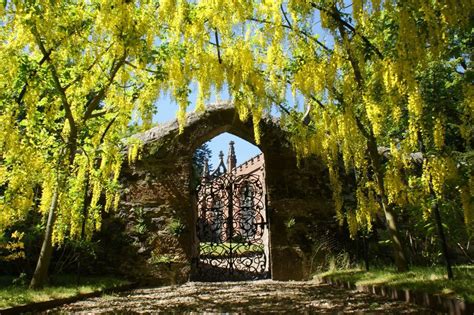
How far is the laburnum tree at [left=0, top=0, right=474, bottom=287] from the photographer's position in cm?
438

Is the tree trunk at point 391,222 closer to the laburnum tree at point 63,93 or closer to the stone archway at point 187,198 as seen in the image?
the stone archway at point 187,198

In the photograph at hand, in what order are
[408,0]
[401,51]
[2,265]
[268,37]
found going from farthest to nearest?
[2,265] → [268,37] → [401,51] → [408,0]

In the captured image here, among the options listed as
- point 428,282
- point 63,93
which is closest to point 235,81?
point 63,93

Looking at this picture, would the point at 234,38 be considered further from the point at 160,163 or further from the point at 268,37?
the point at 160,163

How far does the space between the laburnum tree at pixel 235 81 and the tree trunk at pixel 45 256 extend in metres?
0.02

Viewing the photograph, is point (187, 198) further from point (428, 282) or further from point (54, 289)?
point (428, 282)

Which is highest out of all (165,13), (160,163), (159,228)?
(165,13)

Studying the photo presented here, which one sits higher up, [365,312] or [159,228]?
[159,228]

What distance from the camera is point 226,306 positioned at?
14.3ft

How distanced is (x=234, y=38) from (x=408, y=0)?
2.65 metres

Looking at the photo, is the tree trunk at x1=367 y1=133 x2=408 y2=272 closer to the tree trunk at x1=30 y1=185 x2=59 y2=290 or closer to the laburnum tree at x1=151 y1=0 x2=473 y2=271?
the laburnum tree at x1=151 y1=0 x2=473 y2=271

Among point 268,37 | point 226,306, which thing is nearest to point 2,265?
point 226,306

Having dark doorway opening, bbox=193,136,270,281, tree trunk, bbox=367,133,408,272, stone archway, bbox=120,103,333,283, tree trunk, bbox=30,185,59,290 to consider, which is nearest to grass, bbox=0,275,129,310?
tree trunk, bbox=30,185,59,290

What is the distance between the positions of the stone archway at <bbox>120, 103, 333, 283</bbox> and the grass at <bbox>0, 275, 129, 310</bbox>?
0.95 metres
